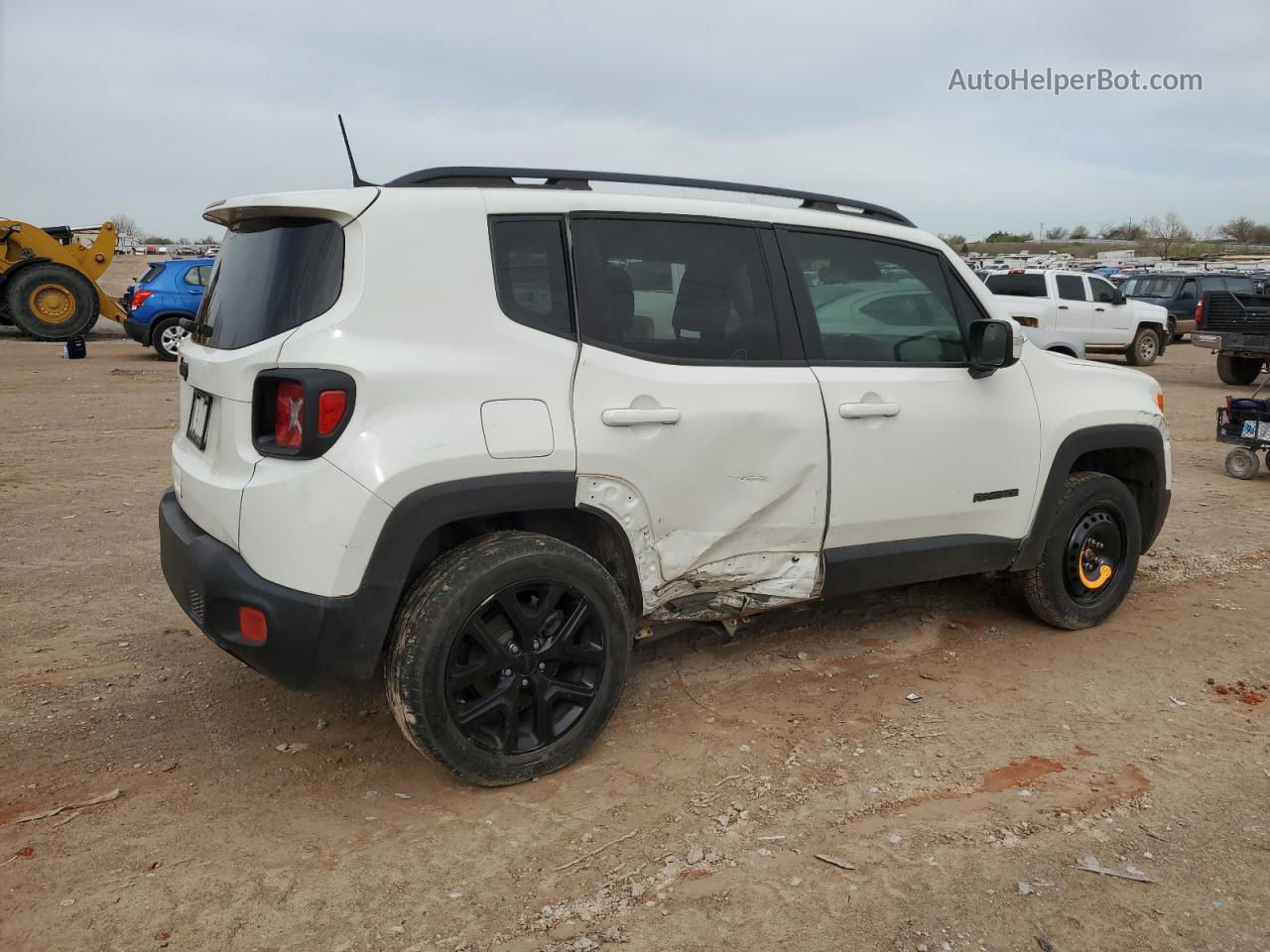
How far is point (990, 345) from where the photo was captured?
411 centimetres

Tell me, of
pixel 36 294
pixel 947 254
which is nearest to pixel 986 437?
pixel 947 254

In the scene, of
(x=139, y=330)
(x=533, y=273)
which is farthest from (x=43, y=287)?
(x=533, y=273)

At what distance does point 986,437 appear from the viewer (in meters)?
4.20

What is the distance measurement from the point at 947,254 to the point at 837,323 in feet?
2.45

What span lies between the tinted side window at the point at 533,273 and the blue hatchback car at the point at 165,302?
14641 mm

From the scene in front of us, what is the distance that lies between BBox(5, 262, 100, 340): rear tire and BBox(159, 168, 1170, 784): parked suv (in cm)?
1786

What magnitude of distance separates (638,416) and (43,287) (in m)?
19.3

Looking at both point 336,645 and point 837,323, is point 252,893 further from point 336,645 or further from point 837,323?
point 837,323

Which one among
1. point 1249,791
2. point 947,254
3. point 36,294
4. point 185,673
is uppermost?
point 36,294

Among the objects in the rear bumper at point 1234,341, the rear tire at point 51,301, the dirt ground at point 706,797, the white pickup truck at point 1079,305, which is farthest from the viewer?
the rear tire at point 51,301

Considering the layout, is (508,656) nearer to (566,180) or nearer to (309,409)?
(309,409)

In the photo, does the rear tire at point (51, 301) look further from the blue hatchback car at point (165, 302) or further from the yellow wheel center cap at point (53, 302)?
the blue hatchback car at point (165, 302)

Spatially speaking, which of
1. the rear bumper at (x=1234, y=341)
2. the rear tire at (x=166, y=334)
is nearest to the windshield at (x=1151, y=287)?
the rear bumper at (x=1234, y=341)

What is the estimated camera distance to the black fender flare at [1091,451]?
14.7 feet
